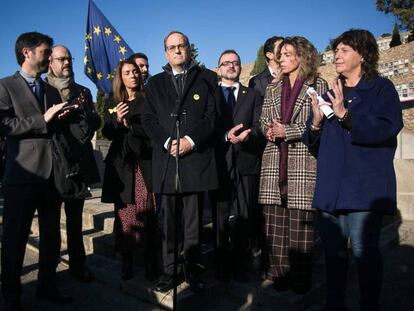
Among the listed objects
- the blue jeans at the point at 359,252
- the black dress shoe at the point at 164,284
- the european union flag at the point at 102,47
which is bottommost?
the black dress shoe at the point at 164,284

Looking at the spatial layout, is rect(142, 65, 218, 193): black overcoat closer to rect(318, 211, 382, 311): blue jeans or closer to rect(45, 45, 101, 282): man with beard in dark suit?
rect(45, 45, 101, 282): man with beard in dark suit

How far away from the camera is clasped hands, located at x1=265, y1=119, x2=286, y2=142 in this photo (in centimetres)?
298

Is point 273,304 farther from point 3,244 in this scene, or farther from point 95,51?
point 95,51

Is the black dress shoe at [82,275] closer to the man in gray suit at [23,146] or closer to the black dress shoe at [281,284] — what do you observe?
the man in gray suit at [23,146]

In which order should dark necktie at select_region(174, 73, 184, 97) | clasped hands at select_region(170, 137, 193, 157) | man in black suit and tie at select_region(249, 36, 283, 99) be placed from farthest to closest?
man in black suit and tie at select_region(249, 36, 283, 99) < dark necktie at select_region(174, 73, 184, 97) < clasped hands at select_region(170, 137, 193, 157)

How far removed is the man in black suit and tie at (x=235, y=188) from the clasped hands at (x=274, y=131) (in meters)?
0.21

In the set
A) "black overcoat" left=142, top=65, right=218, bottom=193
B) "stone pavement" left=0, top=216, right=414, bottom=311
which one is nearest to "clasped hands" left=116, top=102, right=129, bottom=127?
"black overcoat" left=142, top=65, right=218, bottom=193

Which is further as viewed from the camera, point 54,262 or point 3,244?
point 54,262

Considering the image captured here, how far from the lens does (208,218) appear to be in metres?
4.64

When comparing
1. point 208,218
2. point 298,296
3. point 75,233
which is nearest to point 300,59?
point 298,296

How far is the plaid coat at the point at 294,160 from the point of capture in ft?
9.80

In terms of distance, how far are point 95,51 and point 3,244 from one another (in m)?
5.49

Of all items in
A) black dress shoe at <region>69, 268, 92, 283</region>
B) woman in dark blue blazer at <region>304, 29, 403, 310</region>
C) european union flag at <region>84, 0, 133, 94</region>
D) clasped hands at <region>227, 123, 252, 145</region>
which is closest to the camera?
woman in dark blue blazer at <region>304, 29, 403, 310</region>

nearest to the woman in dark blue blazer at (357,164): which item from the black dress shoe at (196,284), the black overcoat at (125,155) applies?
the black dress shoe at (196,284)
